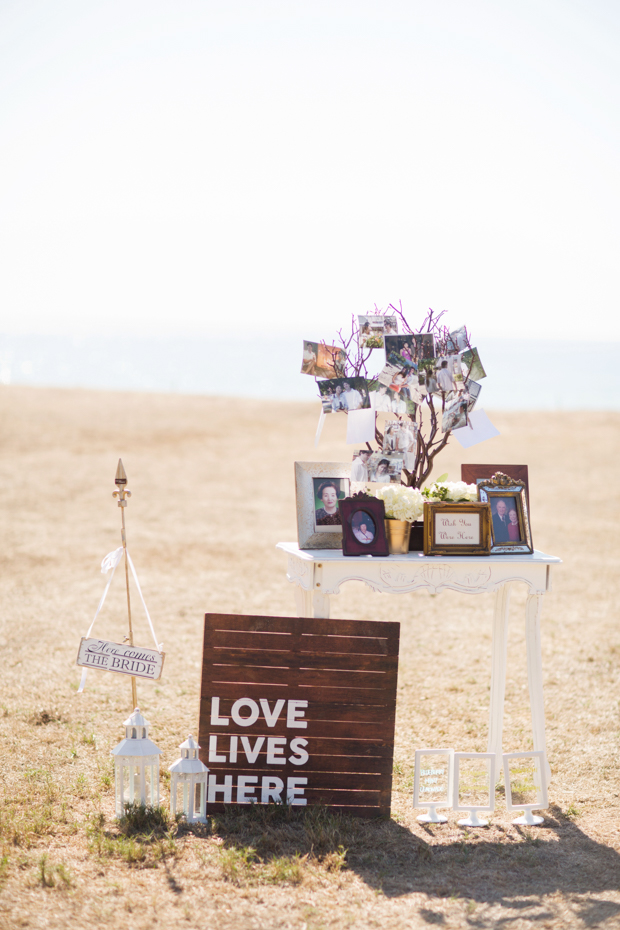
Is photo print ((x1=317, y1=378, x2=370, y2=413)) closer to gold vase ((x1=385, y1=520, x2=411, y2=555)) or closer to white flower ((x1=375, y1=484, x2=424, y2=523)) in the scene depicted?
white flower ((x1=375, y1=484, x2=424, y2=523))

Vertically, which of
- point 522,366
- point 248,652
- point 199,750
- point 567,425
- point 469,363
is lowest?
point 199,750

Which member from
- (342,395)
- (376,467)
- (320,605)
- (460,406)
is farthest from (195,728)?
(460,406)

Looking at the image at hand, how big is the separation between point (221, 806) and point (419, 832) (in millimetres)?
947

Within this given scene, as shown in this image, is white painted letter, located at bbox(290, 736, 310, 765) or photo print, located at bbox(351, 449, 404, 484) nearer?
white painted letter, located at bbox(290, 736, 310, 765)

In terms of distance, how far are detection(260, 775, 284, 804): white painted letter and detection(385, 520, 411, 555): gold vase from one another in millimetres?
1228

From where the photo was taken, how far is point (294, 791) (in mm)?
3824

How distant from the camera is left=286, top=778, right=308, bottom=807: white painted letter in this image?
3807 mm

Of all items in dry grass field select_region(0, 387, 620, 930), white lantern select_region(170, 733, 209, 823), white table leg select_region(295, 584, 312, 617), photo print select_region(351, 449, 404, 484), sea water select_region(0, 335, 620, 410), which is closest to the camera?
dry grass field select_region(0, 387, 620, 930)

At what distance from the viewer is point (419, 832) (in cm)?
377

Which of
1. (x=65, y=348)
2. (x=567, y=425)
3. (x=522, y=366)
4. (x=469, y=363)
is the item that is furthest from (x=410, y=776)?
(x=65, y=348)

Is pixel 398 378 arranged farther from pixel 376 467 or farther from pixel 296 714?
pixel 296 714

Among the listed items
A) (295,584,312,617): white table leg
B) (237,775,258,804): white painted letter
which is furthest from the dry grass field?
(295,584,312,617): white table leg

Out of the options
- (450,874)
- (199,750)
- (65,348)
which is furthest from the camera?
(65,348)

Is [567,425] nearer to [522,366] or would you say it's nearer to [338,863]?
[338,863]
